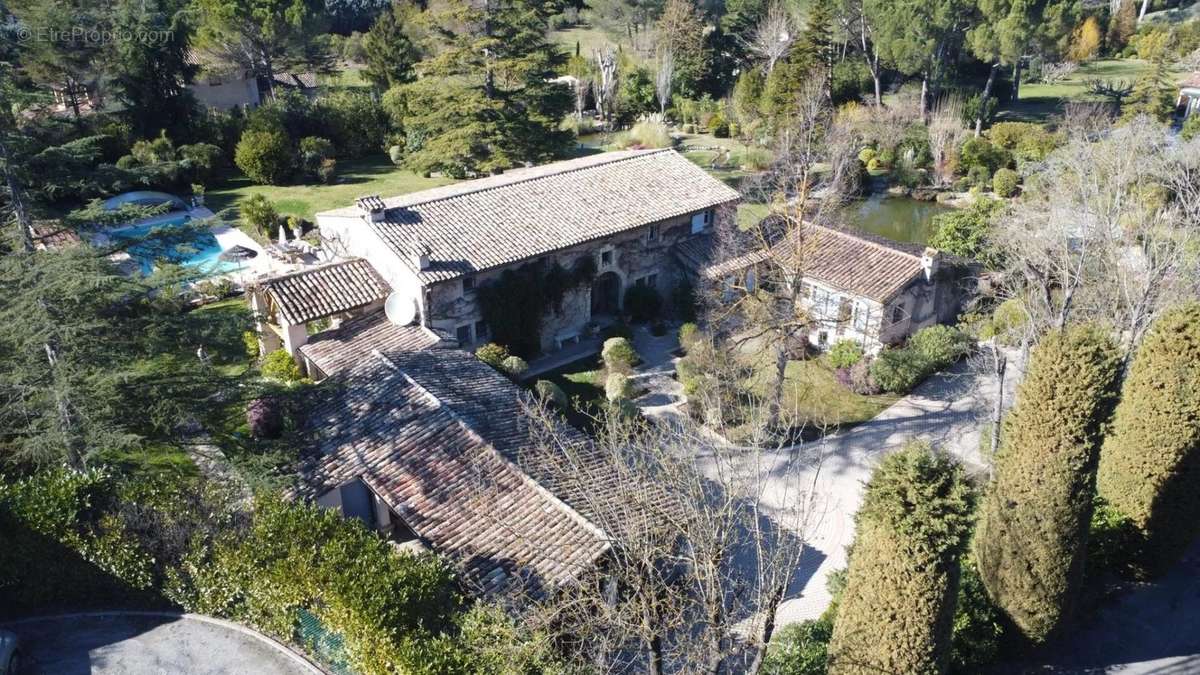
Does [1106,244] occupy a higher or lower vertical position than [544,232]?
higher

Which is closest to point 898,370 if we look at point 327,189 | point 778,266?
point 778,266

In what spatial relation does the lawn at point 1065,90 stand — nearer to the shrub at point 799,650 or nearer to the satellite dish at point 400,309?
the satellite dish at point 400,309

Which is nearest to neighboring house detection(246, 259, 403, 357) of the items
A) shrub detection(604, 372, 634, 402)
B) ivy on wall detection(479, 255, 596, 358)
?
ivy on wall detection(479, 255, 596, 358)

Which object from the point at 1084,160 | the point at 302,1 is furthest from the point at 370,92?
the point at 1084,160

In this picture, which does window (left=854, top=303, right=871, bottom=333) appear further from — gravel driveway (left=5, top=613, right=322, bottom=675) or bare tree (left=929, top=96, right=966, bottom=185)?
bare tree (left=929, top=96, right=966, bottom=185)

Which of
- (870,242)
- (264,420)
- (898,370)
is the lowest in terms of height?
(898,370)

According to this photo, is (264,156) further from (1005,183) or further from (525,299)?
(1005,183)
